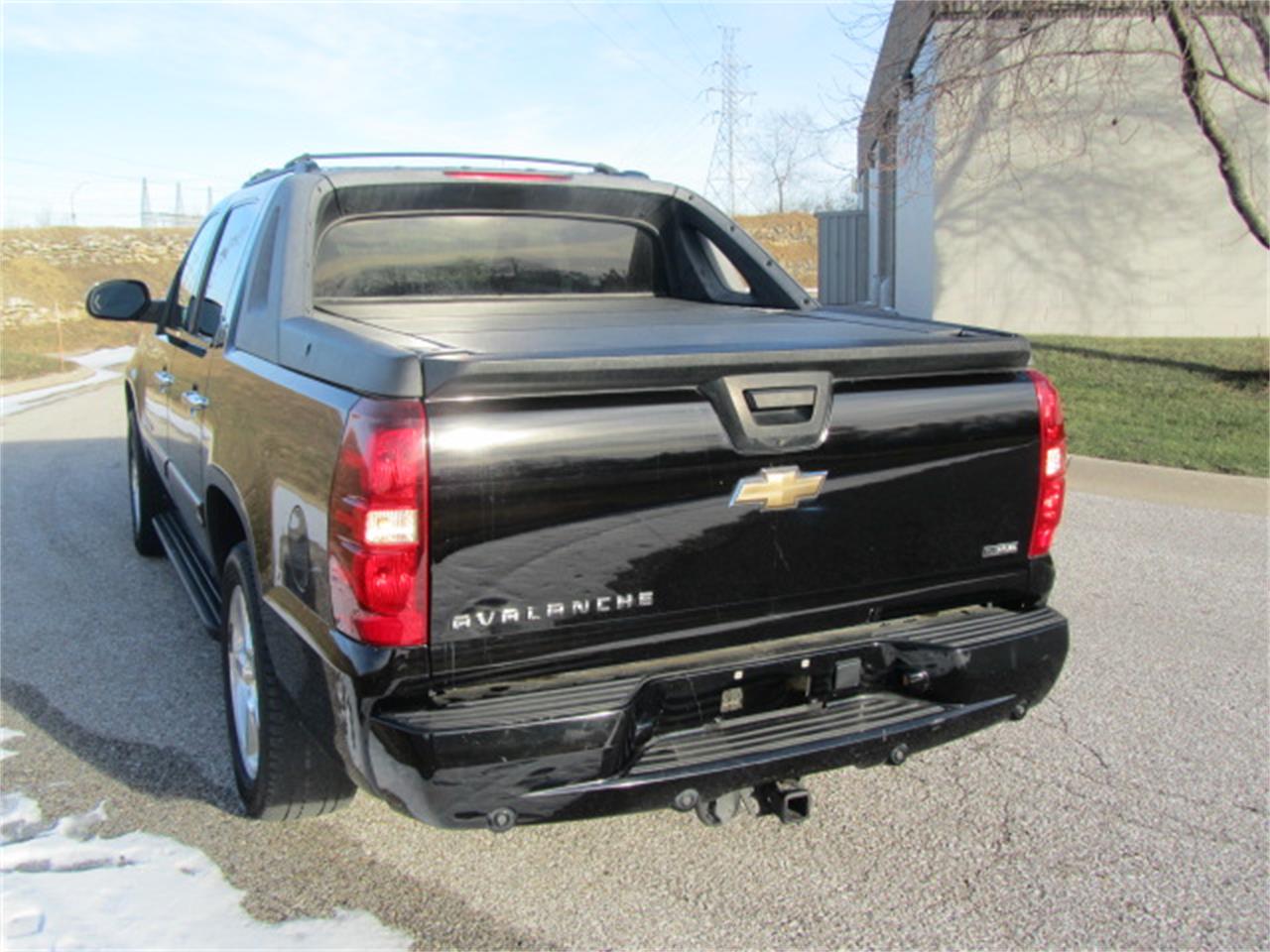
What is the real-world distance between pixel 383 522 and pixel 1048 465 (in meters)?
1.92

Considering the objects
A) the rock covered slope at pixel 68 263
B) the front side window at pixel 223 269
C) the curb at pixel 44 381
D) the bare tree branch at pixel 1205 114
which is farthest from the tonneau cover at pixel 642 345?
the rock covered slope at pixel 68 263

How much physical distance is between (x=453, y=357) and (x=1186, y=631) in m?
4.09

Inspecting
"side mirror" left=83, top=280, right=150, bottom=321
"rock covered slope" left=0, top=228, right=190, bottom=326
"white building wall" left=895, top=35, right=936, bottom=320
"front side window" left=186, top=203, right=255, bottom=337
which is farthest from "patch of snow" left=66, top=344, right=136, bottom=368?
"front side window" left=186, top=203, right=255, bottom=337

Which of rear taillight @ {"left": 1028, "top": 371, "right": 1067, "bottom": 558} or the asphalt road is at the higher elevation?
rear taillight @ {"left": 1028, "top": 371, "right": 1067, "bottom": 558}

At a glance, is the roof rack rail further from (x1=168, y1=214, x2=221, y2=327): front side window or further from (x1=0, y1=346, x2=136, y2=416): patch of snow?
(x1=0, y1=346, x2=136, y2=416): patch of snow

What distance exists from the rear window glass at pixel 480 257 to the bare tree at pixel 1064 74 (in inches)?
334

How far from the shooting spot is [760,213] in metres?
72.8

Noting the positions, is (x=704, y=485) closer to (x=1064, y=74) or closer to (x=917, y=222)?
(x=1064, y=74)

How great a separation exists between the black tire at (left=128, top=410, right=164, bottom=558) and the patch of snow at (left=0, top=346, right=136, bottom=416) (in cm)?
816

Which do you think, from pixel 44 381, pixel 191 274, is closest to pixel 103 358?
pixel 44 381

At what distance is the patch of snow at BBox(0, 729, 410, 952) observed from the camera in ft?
9.59

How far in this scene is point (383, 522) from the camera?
8.33ft

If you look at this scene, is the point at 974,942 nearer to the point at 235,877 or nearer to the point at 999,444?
the point at 999,444

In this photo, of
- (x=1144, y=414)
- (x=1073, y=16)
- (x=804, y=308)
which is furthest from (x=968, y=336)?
(x=1073, y=16)
